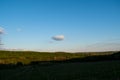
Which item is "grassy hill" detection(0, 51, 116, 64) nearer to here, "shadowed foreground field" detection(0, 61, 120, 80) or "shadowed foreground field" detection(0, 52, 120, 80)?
"shadowed foreground field" detection(0, 52, 120, 80)

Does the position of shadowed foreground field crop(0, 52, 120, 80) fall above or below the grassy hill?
below

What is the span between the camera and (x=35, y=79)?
29.5m

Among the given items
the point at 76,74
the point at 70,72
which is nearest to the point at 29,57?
the point at 70,72

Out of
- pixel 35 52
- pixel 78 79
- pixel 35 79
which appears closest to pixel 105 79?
pixel 78 79

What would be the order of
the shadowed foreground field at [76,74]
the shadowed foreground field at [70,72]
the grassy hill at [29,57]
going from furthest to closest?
the grassy hill at [29,57] → the shadowed foreground field at [70,72] → the shadowed foreground field at [76,74]

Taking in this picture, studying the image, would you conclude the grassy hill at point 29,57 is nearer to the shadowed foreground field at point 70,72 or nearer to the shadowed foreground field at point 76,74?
the shadowed foreground field at point 70,72

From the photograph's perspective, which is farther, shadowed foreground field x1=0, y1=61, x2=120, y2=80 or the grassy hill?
the grassy hill

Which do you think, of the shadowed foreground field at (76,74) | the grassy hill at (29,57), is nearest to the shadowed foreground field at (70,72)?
the shadowed foreground field at (76,74)

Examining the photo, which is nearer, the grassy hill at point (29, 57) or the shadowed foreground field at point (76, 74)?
the shadowed foreground field at point (76, 74)

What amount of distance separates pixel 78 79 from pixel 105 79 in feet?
10.8

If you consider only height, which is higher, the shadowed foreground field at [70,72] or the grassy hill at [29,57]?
the grassy hill at [29,57]

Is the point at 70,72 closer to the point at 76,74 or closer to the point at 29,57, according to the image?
the point at 76,74

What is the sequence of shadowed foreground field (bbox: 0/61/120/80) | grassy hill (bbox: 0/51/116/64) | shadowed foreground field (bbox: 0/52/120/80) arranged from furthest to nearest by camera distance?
grassy hill (bbox: 0/51/116/64), shadowed foreground field (bbox: 0/52/120/80), shadowed foreground field (bbox: 0/61/120/80)

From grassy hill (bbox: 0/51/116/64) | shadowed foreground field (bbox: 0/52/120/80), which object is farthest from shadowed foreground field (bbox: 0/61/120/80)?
grassy hill (bbox: 0/51/116/64)
